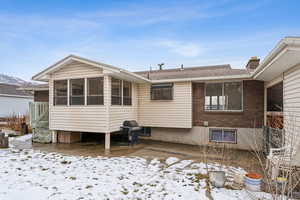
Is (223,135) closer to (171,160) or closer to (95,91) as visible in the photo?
(171,160)

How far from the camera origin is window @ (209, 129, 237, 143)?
838 centimetres

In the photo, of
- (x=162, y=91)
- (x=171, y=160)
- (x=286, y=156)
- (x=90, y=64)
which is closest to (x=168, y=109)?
(x=162, y=91)

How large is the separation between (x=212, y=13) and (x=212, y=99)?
538cm

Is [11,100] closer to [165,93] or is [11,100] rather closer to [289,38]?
[165,93]

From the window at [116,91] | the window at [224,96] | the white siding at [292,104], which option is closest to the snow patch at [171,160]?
the white siding at [292,104]

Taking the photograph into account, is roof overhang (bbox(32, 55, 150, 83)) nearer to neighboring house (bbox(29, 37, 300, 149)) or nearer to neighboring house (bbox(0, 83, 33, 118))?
neighboring house (bbox(29, 37, 300, 149))

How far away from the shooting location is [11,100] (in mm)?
19016

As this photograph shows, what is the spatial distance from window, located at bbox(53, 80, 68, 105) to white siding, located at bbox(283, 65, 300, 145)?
29.3ft

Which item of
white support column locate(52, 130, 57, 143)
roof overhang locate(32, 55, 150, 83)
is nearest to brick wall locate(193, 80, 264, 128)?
roof overhang locate(32, 55, 150, 83)

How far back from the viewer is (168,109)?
902cm

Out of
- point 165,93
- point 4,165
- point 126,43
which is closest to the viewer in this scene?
point 4,165

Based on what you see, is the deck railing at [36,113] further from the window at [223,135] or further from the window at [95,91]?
the window at [223,135]

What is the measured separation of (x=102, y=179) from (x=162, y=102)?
5.59 m

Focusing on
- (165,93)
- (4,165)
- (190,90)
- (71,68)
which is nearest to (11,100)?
(71,68)
